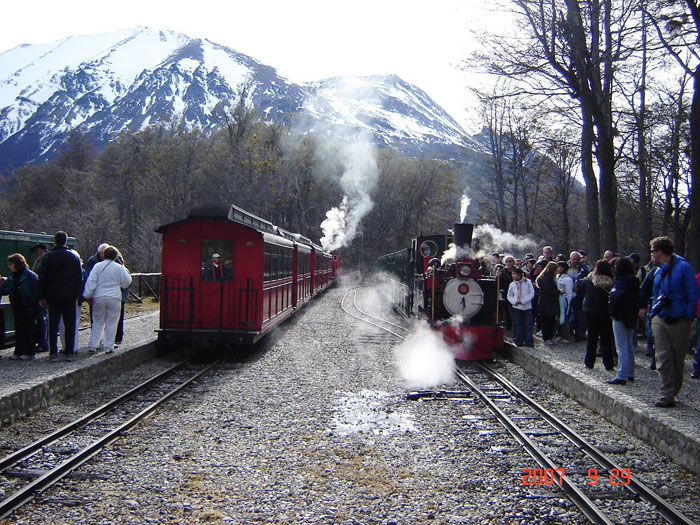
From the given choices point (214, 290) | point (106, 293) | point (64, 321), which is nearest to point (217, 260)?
point (214, 290)

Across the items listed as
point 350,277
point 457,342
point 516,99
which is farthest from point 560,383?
point 350,277

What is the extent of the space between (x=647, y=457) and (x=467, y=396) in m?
→ 2.65

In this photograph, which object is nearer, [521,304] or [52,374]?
[52,374]

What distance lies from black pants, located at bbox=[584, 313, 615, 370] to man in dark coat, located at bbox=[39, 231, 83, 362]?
25.0 ft

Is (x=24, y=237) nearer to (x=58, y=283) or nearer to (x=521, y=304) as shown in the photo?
(x=58, y=283)

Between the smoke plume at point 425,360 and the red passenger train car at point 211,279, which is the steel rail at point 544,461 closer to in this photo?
the smoke plume at point 425,360

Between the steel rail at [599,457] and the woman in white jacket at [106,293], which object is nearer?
the steel rail at [599,457]

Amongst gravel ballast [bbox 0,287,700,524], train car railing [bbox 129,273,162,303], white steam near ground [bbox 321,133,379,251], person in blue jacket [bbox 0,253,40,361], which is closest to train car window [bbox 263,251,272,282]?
gravel ballast [bbox 0,287,700,524]

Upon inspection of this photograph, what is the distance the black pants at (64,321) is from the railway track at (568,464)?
5413 millimetres

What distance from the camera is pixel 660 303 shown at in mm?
6367

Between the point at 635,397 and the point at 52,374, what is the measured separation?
7190mm

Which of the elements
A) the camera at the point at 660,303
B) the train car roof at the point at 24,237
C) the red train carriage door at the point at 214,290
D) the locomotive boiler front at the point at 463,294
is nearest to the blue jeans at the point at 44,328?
the train car roof at the point at 24,237

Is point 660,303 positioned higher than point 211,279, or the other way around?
point 211,279

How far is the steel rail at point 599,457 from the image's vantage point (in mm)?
4105
